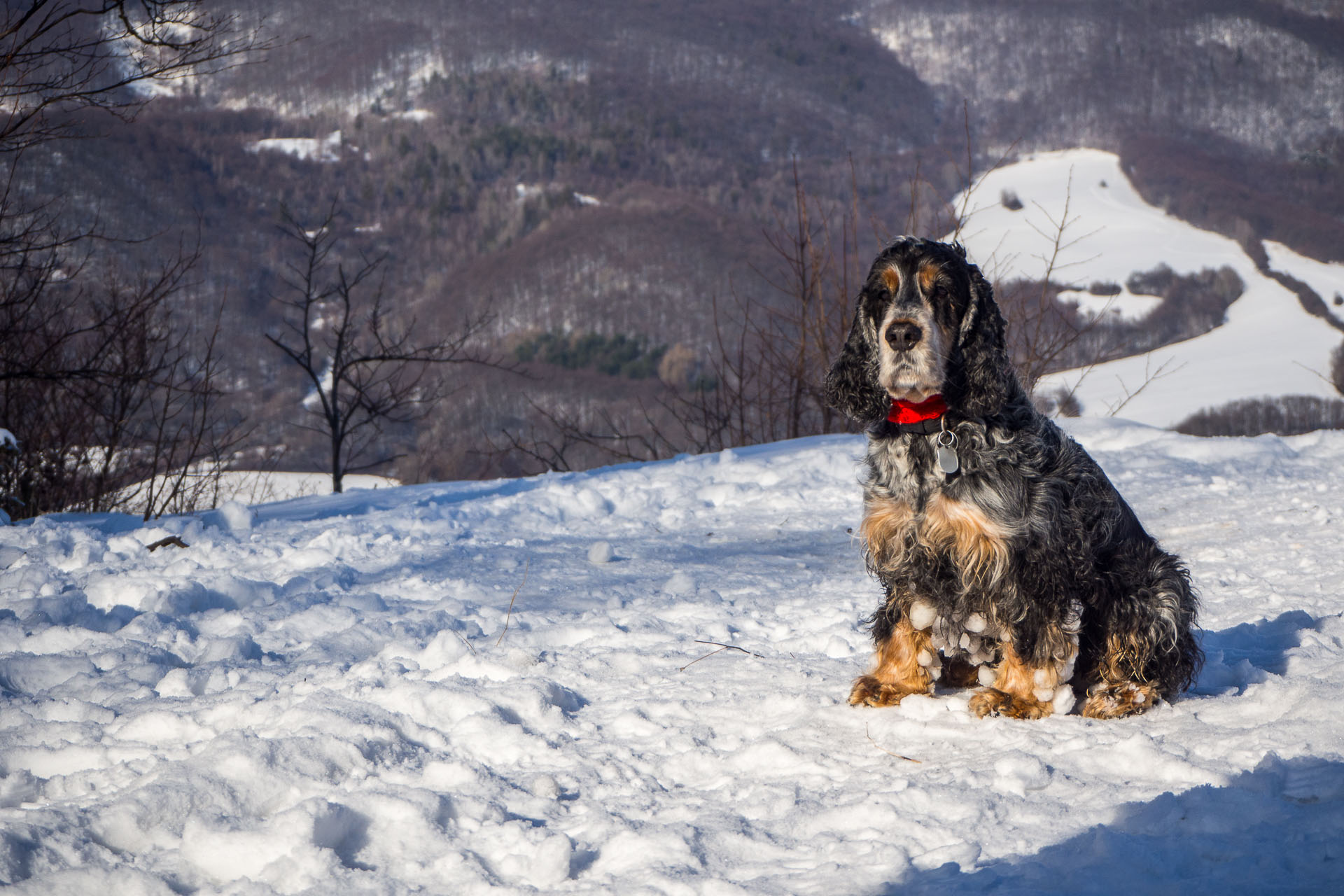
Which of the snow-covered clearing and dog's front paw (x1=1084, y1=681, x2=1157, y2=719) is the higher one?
the snow-covered clearing

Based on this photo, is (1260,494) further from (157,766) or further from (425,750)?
(157,766)

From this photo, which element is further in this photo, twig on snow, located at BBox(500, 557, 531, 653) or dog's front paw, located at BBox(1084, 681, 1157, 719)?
twig on snow, located at BBox(500, 557, 531, 653)

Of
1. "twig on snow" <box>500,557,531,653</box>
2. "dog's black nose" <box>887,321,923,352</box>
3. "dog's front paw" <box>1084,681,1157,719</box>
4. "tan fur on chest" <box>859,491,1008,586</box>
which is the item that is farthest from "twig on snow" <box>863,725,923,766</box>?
"twig on snow" <box>500,557,531,653</box>

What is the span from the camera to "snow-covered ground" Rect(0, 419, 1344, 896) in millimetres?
1906

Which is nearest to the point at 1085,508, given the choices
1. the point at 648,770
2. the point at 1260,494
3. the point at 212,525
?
the point at 648,770

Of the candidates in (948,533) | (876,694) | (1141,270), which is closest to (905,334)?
(948,533)

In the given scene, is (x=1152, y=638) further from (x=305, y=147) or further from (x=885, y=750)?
(x=305, y=147)

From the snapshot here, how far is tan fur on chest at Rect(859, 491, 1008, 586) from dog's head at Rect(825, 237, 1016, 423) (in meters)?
0.34

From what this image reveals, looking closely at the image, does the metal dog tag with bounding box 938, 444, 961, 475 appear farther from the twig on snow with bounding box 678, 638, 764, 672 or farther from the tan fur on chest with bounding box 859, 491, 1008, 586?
the twig on snow with bounding box 678, 638, 764, 672

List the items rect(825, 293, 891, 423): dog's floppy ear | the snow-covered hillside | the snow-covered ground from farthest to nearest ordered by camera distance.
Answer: the snow-covered hillside, rect(825, 293, 891, 423): dog's floppy ear, the snow-covered ground

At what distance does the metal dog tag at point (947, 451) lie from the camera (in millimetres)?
2738

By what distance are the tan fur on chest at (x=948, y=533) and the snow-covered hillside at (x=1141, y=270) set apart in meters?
2.50

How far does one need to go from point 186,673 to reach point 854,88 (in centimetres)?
13876

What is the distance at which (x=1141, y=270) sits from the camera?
178 ft
